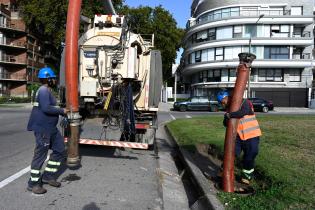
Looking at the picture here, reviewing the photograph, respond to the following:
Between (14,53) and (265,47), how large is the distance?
39.0m

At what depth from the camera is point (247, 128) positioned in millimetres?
6883

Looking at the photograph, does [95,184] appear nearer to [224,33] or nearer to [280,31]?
[280,31]

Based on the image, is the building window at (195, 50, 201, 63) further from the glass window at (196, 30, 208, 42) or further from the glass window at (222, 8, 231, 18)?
the glass window at (222, 8, 231, 18)

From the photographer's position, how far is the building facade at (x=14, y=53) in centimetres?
6084

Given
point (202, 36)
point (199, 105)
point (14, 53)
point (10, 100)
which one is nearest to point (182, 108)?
point (199, 105)

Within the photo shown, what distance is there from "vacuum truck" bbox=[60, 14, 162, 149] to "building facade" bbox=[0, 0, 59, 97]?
5323 centimetres

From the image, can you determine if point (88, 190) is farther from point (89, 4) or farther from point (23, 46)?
point (23, 46)

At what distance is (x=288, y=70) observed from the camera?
5041 centimetres

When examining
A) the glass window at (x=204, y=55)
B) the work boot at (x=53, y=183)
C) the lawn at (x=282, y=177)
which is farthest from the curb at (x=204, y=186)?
the glass window at (x=204, y=55)

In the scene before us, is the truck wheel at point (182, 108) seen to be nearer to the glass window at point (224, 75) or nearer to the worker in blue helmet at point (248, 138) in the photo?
the glass window at point (224, 75)

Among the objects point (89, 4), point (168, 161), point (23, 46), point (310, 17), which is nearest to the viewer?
point (168, 161)

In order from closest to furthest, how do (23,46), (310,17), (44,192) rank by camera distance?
1. (44,192)
2. (310,17)
3. (23,46)

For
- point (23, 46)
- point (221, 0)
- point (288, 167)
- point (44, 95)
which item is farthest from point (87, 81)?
point (23, 46)

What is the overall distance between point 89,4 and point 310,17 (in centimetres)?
2939
